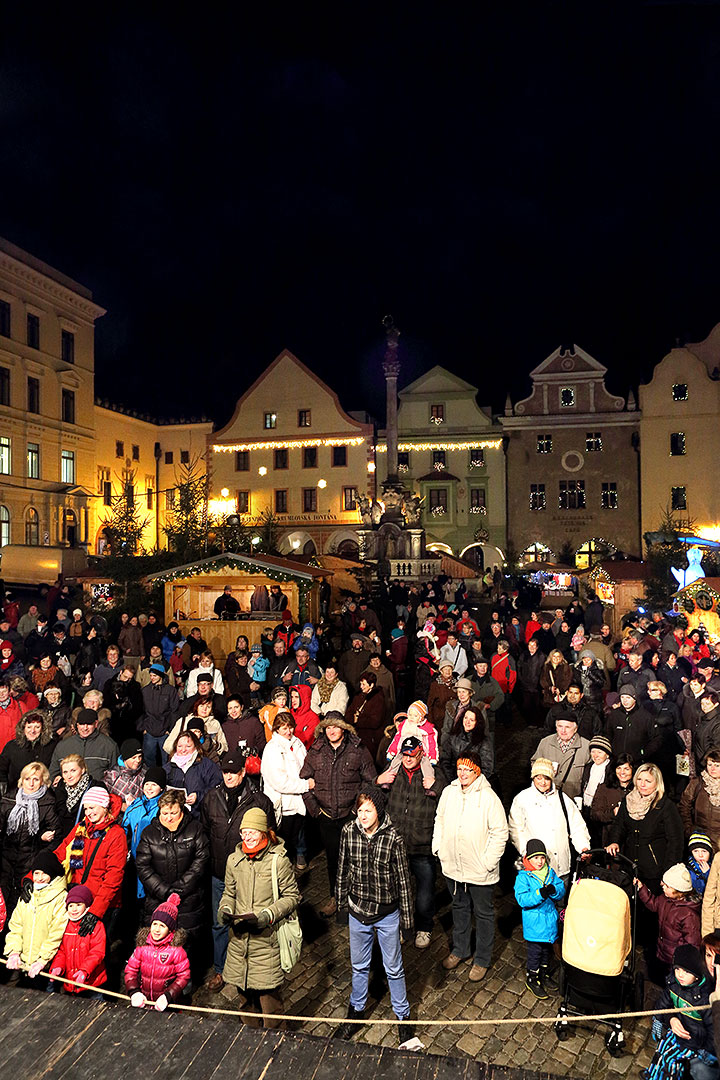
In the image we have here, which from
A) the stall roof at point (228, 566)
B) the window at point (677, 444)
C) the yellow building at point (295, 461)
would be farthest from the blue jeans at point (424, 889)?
the window at point (677, 444)

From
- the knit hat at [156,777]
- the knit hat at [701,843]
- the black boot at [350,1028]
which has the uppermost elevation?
the knit hat at [156,777]

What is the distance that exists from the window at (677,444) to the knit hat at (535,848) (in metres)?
38.4

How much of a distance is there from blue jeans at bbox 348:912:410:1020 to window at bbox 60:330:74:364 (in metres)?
40.9

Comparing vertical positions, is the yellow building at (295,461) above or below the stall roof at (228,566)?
above

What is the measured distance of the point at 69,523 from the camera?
39.1 m

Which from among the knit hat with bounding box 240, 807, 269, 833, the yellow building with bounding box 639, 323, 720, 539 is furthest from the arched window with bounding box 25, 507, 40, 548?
the knit hat with bounding box 240, 807, 269, 833

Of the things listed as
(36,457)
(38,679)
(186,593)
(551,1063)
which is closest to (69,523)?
(36,457)

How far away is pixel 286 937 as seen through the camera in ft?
15.6

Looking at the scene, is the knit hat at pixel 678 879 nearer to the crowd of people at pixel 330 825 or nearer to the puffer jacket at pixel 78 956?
the crowd of people at pixel 330 825

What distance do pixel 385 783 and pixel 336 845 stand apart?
900 mm

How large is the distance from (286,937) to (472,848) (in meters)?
1.55

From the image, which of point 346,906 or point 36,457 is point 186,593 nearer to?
point 346,906

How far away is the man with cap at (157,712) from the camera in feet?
29.7

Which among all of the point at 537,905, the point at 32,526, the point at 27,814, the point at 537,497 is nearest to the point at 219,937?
the point at 27,814
